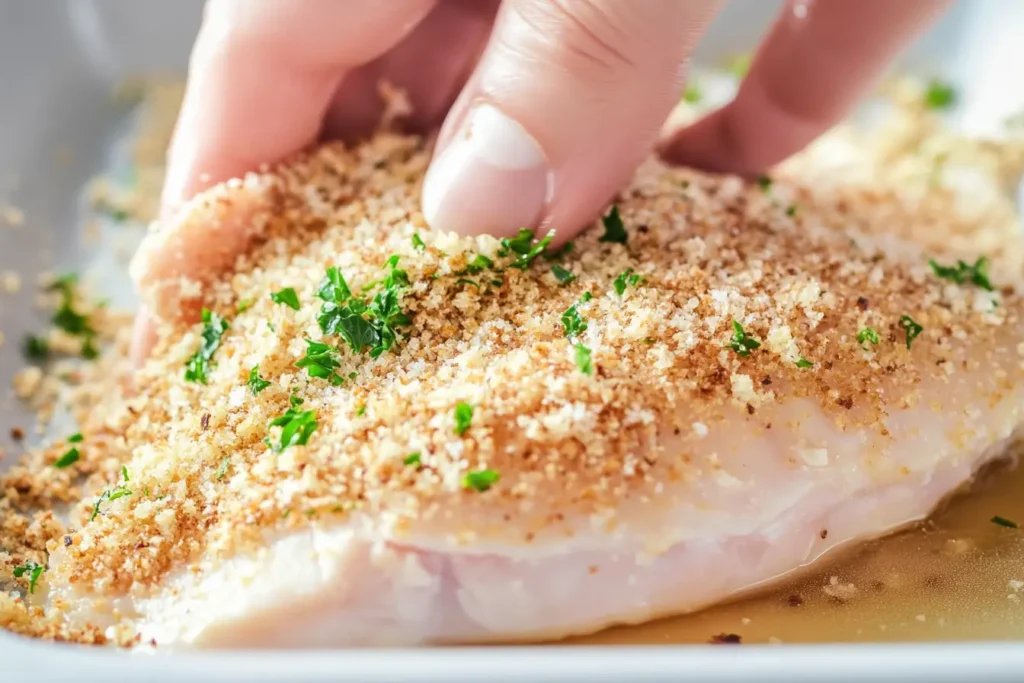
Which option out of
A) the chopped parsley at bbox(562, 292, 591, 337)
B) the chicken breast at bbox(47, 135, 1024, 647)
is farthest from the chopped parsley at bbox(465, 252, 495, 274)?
the chopped parsley at bbox(562, 292, 591, 337)

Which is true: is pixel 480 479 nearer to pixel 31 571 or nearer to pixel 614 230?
pixel 614 230

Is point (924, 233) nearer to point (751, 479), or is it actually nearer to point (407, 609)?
point (751, 479)

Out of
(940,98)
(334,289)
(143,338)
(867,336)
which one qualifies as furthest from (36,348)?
(940,98)

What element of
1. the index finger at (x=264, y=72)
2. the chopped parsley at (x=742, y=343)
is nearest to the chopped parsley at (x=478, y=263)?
the chopped parsley at (x=742, y=343)

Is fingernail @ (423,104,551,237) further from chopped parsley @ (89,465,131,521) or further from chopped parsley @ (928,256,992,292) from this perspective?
chopped parsley @ (928,256,992,292)

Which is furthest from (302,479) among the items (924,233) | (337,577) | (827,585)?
(924,233)

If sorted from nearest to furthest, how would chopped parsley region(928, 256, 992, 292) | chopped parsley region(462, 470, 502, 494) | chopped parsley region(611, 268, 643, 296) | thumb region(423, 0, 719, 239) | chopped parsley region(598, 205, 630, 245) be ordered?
chopped parsley region(462, 470, 502, 494) → thumb region(423, 0, 719, 239) → chopped parsley region(611, 268, 643, 296) → chopped parsley region(598, 205, 630, 245) → chopped parsley region(928, 256, 992, 292)

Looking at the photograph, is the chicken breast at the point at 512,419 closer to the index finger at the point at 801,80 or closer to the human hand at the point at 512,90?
the human hand at the point at 512,90
